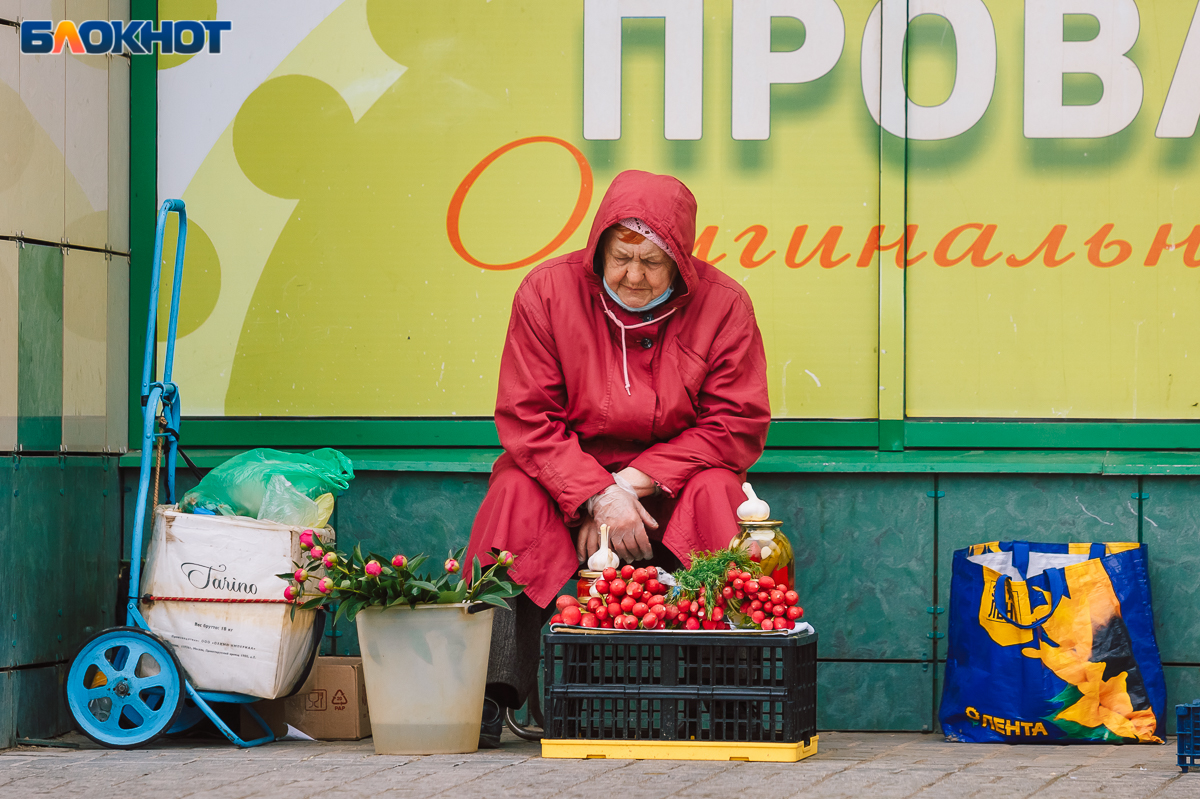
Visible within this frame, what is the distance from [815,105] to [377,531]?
2147mm

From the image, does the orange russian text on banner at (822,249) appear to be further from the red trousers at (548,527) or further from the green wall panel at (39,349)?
the green wall panel at (39,349)

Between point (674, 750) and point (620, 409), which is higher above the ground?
point (620, 409)

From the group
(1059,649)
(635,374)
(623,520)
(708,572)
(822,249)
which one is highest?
(822,249)

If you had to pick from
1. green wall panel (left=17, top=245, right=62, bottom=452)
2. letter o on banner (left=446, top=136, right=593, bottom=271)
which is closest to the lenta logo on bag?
green wall panel (left=17, top=245, right=62, bottom=452)

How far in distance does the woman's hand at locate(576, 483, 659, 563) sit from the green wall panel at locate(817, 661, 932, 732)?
1060 millimetres

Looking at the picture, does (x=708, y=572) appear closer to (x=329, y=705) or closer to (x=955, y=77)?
(x=329, y=705)

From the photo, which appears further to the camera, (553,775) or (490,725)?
(490,725)

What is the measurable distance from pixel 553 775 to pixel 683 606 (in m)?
0.59

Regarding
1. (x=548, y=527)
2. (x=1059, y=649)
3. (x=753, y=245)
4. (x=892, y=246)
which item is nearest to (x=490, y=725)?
(x=548, y=527)

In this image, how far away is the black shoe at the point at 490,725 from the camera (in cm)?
418

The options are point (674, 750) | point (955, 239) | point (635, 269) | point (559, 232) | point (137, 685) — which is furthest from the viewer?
point (559, 232)

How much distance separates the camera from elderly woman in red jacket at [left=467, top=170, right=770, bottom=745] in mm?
4184

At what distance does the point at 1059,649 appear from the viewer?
173 inches

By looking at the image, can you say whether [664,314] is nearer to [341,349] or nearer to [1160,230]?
[341,349]
